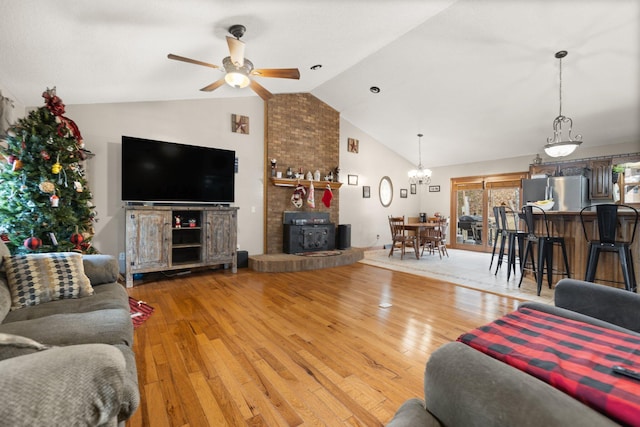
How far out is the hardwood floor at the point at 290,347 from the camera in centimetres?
159

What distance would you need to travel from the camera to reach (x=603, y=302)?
4.61 ft

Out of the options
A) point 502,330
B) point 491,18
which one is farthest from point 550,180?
point 502,330

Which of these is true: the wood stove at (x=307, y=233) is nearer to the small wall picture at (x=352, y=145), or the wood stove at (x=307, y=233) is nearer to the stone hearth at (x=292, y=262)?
the stone hearth at (x=292, y=262)

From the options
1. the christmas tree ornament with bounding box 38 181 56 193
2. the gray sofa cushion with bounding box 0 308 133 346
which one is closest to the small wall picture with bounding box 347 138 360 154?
the christmas tree ornament with bounding box 38 181 56 193

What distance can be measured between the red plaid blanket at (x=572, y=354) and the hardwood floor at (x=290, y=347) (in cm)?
92

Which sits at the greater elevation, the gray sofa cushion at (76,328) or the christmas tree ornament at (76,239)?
the christmas tree ornament at (76,239)

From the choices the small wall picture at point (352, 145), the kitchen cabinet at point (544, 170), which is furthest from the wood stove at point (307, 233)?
the kitchen cabinet at point (544, 170)

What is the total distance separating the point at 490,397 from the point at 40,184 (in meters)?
4.09

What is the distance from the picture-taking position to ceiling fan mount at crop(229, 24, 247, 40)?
2951 mm

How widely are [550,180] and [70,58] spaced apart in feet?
26.9

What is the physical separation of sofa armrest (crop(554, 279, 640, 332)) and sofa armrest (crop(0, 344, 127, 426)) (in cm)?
207

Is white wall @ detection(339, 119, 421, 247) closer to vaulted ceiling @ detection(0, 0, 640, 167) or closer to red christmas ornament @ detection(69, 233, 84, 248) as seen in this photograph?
vaulted ceiling @ detection(0, 0, 640, 167)

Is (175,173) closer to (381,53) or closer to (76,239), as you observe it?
(76,239)

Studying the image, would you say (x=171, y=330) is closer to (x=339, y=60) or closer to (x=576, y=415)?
(x=576, y=415)
